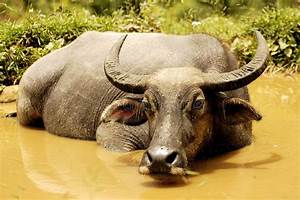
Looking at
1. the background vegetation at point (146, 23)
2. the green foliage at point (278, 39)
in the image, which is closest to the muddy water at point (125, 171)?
the background vegetation at point (146, 23)

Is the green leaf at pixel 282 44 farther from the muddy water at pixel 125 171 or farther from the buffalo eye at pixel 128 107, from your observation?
the buffalo eye at pixel 128 107

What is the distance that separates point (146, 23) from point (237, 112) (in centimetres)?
592

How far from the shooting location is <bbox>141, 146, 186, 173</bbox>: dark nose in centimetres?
405

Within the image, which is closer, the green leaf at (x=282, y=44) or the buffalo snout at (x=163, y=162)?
the buffalo snout at (x=163, y=162)

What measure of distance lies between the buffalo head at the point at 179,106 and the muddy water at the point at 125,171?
211mm

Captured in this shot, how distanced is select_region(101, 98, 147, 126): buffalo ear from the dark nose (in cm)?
91

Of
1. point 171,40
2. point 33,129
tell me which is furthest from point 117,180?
point 33,129

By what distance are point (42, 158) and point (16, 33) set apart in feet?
13.7

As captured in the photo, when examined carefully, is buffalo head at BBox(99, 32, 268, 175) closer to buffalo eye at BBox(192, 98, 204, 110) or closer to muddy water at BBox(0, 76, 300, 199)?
buffalo eye at BBox(192, 98, 204, 110)

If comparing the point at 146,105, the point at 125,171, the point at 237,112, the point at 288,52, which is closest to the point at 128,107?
the point at 146,105

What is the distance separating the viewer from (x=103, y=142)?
552cm

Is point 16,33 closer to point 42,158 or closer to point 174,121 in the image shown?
point 42,158

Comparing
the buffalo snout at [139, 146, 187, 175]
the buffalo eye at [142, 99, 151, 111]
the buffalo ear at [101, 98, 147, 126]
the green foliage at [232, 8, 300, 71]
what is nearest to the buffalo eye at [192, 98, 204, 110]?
the buffalo eye at [142, 99, 151, 111]

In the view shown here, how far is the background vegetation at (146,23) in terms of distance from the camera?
8.89 m
